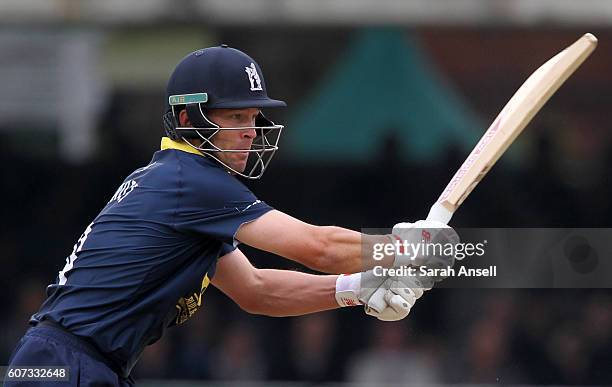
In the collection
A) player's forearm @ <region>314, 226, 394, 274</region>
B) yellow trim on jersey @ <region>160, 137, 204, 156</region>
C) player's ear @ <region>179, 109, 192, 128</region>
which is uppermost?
player's ear @ <region>179, 109, 192, 128</region>

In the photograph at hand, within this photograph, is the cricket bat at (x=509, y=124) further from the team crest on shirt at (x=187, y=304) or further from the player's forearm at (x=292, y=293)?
the team crest on shirt at (x=187, y=304)

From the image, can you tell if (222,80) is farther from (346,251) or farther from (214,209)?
(346,251)

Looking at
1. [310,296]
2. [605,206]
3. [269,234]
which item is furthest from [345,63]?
[269,234]

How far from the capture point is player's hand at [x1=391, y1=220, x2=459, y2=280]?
342cm

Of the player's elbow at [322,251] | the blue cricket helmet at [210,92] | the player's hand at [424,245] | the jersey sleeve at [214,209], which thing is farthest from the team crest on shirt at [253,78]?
the player's hand at [424,245]

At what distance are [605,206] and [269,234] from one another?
3.88 meters

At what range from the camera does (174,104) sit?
3.69m

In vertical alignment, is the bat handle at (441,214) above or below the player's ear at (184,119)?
below

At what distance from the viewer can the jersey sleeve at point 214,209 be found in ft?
11.2

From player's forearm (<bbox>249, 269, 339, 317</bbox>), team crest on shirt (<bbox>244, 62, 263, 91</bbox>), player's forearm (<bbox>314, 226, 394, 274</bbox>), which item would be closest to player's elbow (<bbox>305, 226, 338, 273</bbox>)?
player's forearm (<bbox>314, 226, 394, 274</bbox>)

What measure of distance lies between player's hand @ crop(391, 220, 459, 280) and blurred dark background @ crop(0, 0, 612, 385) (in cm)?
332

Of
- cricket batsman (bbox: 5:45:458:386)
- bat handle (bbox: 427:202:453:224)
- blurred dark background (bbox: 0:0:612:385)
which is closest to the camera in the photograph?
cricket batsman (bbox: 5:45:458:386)

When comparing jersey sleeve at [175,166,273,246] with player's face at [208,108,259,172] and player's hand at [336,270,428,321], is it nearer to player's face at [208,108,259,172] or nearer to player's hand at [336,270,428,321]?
player's face at [208,108,259,172]

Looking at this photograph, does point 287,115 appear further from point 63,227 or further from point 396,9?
point 63,227
